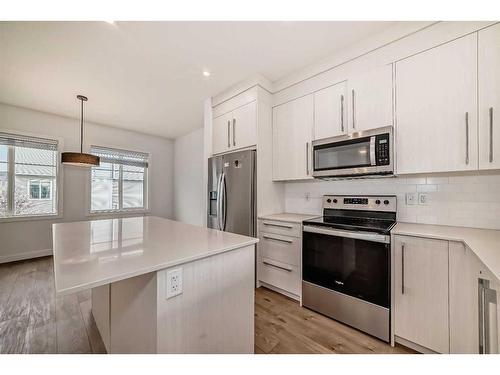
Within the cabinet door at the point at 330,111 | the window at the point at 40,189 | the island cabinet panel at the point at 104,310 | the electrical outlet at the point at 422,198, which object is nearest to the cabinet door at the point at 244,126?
the cabinet door at the point at 330,111

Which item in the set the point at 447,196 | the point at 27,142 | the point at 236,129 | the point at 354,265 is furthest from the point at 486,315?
the point at 27,142

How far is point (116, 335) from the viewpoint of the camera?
1189 mm

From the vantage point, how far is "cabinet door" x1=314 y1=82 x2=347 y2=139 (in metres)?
2.05

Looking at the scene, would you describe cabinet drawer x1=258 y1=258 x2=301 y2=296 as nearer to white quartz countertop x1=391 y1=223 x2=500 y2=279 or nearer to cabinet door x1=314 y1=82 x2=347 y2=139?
white quartz countertop x1=391 y1=223 x2=500 y2=279

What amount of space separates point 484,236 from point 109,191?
554 centimetres

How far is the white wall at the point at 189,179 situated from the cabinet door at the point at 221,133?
4.42 feet

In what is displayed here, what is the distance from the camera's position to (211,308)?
1.05 metres

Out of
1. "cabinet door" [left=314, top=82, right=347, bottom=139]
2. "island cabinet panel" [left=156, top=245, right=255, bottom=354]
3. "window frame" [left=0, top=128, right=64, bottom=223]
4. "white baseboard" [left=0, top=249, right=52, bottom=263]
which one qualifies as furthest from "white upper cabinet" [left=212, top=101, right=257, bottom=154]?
"white baseboard" [left=0, top=249, right=52, bottom=263]

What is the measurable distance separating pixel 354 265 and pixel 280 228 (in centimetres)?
80

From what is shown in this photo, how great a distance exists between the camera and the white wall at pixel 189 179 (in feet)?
14.8

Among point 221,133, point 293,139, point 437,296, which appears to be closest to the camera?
point 437,296

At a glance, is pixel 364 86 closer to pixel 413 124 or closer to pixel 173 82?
pixel 413 124

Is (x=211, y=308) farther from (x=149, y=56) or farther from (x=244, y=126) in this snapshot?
(x=149, y=56)

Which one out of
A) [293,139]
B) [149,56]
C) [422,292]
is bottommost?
[422,292]
